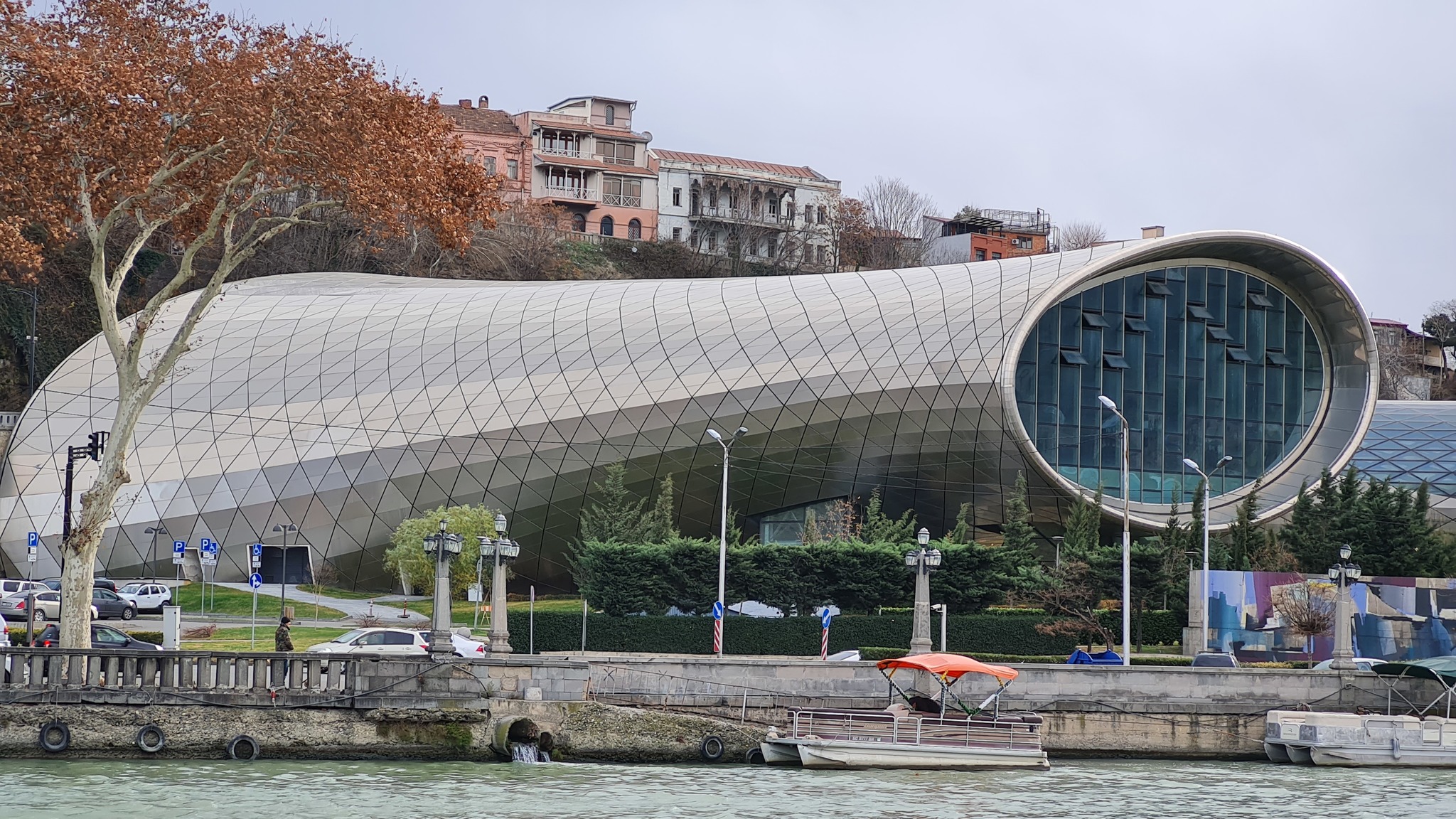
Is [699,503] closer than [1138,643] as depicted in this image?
No

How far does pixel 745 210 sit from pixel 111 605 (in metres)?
80.1

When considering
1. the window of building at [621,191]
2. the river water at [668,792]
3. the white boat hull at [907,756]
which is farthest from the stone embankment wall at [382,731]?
the window of building at [621,191]

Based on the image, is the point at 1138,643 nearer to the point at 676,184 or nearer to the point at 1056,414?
the point at 1056,414

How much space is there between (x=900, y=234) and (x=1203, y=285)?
6282 centimetres

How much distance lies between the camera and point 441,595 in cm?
3475

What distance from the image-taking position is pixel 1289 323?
6875 centimetres

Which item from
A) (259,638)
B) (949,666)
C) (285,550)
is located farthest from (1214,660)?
(285,550)

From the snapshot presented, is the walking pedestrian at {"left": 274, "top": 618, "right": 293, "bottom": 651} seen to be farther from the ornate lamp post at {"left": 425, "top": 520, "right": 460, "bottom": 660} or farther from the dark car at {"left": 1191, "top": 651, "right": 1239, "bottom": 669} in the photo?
the dark car at {"left": 1191, "top": 651, "right": 1239, "bottom": 669}

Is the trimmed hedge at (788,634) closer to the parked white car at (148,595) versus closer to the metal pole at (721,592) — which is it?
the metal pole at (721,592)

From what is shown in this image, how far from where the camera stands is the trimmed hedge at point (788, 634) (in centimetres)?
4959

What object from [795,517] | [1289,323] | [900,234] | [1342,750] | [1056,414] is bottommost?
[1342,750]

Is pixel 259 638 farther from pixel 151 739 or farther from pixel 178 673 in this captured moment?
pixel 151 739

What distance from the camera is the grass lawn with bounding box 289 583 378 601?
6191 centimetres

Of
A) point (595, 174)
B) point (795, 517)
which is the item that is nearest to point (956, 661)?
point (795, 517)
